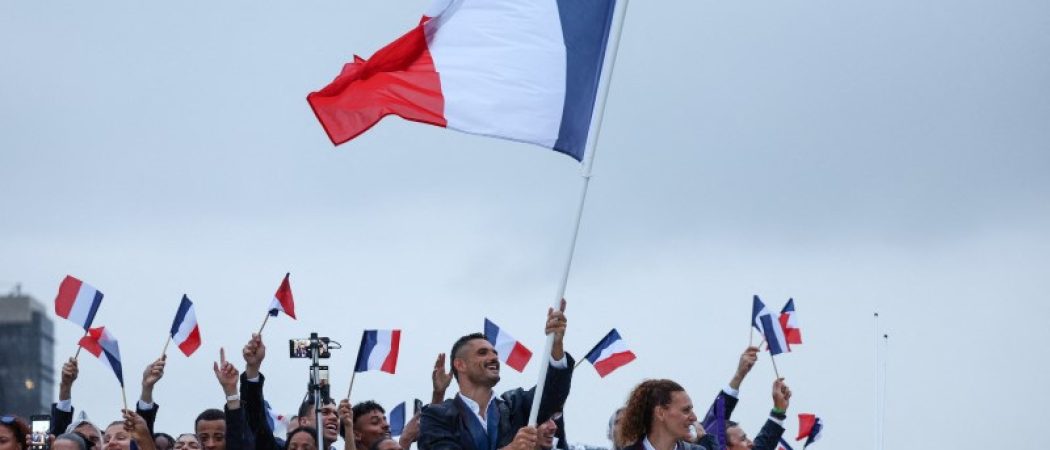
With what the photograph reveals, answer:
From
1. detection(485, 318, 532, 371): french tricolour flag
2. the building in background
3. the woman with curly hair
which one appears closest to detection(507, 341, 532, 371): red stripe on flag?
detection(485, 318, 532, 371): french tricolour flag

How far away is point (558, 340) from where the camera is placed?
1703 cm

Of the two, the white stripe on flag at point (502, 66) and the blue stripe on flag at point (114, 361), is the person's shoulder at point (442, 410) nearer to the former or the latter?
the white stripe on flag at point (502, 66)

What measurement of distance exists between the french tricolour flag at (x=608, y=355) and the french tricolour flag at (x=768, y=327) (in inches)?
56.9

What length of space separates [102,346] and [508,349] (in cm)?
426

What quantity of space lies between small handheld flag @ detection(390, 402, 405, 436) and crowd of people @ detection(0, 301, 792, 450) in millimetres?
3919

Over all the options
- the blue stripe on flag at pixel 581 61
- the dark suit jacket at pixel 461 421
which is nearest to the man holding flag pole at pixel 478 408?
the dark suit jacket at pixel 461 421

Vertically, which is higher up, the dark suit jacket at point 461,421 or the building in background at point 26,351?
the building in background at point 26,351

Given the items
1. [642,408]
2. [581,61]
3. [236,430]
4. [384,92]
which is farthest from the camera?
[236,430]

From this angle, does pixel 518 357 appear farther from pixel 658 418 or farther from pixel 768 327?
pixel 658 418

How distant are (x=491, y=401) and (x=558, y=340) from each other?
1521mm

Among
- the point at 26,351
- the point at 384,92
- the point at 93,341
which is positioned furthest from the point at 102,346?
the point at 26,351

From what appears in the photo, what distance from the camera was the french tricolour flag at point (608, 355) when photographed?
2495 centimetres

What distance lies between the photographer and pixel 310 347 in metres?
21.0

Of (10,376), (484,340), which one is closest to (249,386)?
(484,340)
